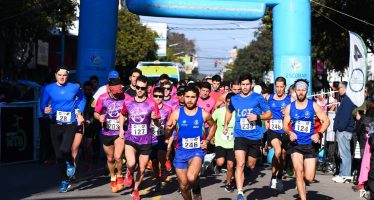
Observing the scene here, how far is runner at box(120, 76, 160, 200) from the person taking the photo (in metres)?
9.70

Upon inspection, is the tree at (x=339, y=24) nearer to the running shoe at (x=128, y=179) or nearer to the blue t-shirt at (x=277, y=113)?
the blue t-shirt at (x=277, y=113)

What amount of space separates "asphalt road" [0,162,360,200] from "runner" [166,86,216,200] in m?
1.76

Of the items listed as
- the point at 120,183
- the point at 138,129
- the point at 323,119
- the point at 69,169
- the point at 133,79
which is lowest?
the point at 120,183

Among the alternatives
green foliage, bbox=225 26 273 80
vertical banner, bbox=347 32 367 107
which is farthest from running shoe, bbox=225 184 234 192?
green foliage, bbox=225 26 273 80

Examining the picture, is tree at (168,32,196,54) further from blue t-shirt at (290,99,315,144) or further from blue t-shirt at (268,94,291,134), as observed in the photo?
blue t-shirt at (290,99,315,144)

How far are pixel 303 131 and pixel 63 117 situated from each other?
3.96m

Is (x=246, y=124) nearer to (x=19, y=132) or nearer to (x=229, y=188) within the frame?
(x=229, y=188)

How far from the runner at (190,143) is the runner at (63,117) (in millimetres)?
2463

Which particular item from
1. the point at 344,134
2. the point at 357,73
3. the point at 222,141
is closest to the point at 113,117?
the point at 222,141

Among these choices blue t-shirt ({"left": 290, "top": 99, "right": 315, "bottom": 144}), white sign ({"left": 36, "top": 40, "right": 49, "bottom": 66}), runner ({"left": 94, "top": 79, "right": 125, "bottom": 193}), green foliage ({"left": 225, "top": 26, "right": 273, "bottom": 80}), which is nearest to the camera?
blue t-shirt ({"left": 290, "top": 99, "right": 315, "bottom": 144})

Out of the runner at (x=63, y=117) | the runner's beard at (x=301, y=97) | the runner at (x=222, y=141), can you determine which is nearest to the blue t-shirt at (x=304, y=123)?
the runner's beard at (x=301, y=97)

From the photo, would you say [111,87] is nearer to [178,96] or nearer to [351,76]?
[178,96]

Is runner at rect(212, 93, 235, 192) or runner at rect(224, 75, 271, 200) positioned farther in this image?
runner at rect(212, 93, 235, 192)

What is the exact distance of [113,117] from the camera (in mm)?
10766
